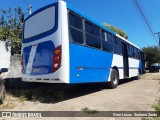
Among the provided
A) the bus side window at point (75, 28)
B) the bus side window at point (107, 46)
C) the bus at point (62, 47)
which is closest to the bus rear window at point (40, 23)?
the bus at point (62, 47)

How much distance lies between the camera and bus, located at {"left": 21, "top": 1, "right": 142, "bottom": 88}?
23.9ft

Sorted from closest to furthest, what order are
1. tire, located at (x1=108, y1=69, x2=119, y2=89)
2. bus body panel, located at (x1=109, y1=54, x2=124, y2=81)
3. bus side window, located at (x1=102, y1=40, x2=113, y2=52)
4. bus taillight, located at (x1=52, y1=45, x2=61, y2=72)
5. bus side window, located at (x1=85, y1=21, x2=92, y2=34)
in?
bus taillight, located at (x1=52, y1=45, x2=61, y2=72) < bus side window, located at (x1=85, y1=21, x2=92, y2=34) < bus side window, located at (x1=102, y1=40, x2=113, y2=52) < tire, located at (x1=108, y1=69, x2=119, y2=89) < bus body panel, located at (x1=109, y1=54, x2=124, y2=81)

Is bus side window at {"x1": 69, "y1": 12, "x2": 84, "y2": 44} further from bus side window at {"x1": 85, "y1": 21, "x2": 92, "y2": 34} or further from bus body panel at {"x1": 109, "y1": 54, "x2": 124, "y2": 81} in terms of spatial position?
bus body panel at {"x1": 109, "y1": 54, "x2": 124, "y2": 81}

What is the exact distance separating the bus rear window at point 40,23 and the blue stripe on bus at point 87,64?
105 centimetres

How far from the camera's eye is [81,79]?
8125 mm

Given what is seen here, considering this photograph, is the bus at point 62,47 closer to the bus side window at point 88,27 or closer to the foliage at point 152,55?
the bus side window at point 88,27

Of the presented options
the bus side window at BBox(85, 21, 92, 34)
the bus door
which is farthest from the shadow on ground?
the bus door

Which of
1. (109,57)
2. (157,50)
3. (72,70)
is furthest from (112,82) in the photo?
(157,50)

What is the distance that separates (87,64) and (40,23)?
87.9 inches

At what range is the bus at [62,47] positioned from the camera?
727 cm

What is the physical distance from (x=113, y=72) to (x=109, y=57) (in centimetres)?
93

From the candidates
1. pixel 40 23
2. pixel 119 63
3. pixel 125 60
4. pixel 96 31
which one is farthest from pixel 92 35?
pixel 125 60

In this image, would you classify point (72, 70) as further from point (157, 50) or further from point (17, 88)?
point (157, 50)

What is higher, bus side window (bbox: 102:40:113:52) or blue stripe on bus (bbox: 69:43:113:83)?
bus side window (bbox: 102:40:113:52)
